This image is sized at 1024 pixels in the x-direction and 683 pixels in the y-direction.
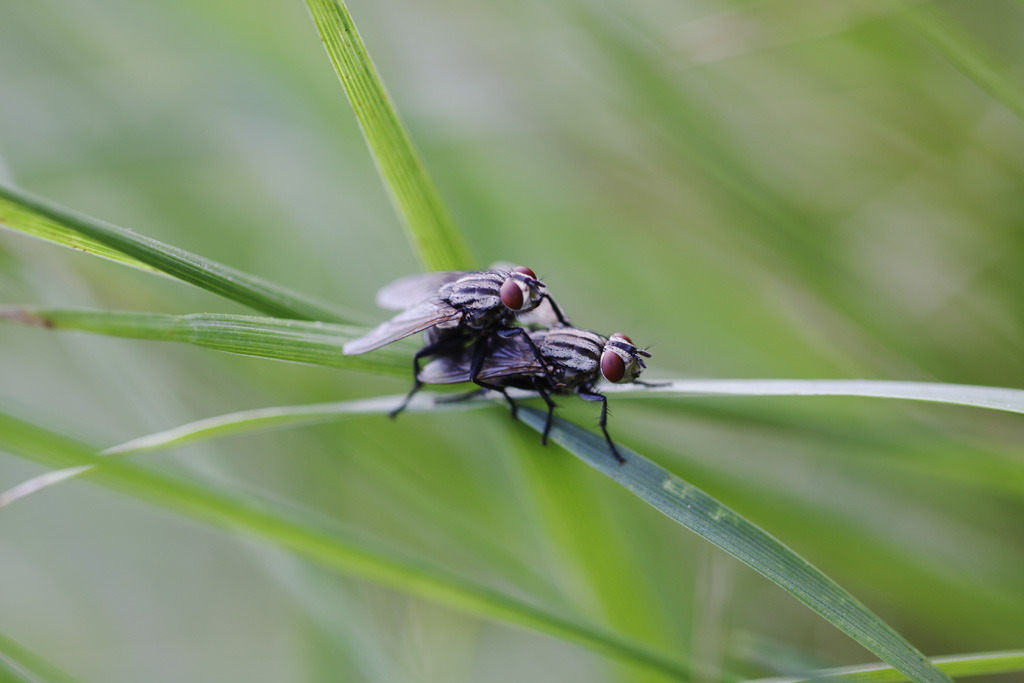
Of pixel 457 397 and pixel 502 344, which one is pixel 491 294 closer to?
pixel 502 344

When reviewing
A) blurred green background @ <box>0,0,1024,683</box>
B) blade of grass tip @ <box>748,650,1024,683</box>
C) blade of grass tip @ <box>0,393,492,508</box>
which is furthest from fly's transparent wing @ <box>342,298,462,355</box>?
blade of grass tip @ <box>748,650,1024,683</box>

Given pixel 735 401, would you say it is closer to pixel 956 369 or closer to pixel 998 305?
pixel 956 369

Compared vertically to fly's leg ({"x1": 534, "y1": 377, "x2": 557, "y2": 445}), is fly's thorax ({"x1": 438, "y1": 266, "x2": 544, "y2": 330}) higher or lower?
higher

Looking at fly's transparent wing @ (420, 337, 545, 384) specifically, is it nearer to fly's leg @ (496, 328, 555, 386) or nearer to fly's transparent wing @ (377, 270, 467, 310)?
fly's leg @ (496, 328, 555, 386)

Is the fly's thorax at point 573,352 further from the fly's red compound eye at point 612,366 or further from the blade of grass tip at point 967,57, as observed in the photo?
the blade of grass tip at point 967,57

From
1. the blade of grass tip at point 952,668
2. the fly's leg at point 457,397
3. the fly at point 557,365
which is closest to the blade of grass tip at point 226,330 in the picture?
the fly's leg at point 457,397
